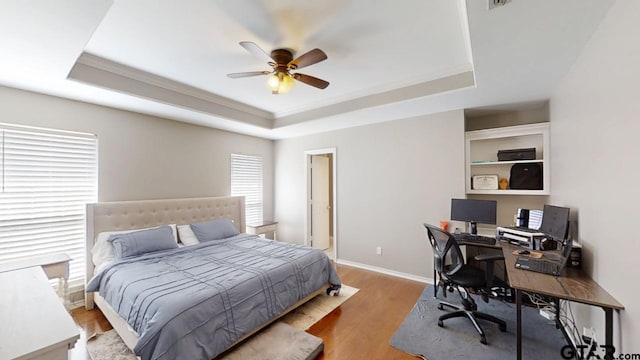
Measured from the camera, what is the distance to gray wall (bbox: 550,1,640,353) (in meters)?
1.30

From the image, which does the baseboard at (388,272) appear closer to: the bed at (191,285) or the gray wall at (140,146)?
the bed at (191,285)

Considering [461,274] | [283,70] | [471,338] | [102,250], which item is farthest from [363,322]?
Result: [102,250]

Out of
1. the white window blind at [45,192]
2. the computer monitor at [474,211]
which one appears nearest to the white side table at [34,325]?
the white window blind at [45,192]

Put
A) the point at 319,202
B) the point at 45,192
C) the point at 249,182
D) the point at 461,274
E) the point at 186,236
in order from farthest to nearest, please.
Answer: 1. the point at 319,202
2. the point at 249,182
3. the point at 186,236
4. the point at 45,192
5. the point at 461,274

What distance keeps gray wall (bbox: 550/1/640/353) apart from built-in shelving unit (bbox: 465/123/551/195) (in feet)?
2.53

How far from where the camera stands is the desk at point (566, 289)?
4.78ft

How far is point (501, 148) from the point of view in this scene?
3.45 m

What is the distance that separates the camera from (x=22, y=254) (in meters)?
2.63

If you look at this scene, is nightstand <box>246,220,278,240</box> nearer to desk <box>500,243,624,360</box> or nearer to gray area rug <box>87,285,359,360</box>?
gray area rug <box>87,285,359,360</box>

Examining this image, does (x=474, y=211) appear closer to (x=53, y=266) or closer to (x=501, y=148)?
(x=501, y=148)

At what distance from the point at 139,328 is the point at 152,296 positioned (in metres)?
0.22

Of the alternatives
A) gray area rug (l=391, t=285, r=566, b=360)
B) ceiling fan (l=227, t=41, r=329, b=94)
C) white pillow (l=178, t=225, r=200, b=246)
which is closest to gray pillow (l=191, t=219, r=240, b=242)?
white pillow (l=178, t=225, r=200, b=246)

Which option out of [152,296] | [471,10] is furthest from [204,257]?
[471,10]

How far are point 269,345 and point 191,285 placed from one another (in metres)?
0.84
